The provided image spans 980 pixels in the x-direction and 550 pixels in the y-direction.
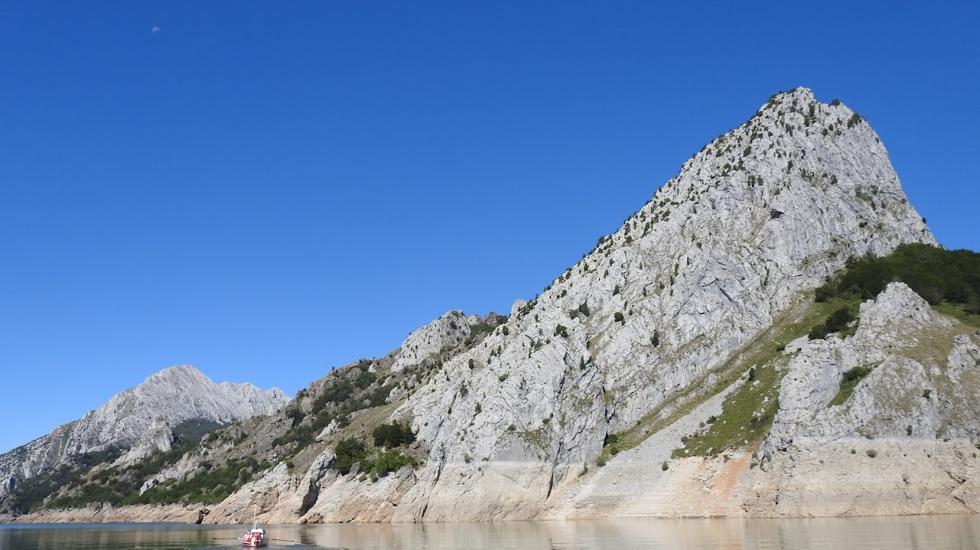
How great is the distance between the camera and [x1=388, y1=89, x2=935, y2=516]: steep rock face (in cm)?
9900

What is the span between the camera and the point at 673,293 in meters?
112

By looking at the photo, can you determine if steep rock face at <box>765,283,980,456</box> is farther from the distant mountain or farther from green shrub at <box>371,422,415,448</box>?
green shrub at <box>371,422,415,448</box>

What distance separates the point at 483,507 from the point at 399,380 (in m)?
87.9

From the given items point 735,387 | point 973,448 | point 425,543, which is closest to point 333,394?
point 735,387

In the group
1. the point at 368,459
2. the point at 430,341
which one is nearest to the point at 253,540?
the point at 368,459

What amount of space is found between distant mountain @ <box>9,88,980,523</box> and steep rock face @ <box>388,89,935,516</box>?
34 cm

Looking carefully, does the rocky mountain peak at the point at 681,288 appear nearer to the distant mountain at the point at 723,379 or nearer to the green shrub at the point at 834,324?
the distant mountain at the point at 723,379

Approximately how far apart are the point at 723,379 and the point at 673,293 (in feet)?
57.8

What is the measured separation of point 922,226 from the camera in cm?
11869

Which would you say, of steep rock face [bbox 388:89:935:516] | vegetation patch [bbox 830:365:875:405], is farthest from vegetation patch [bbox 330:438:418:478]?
vegetation patch [bbox 830:365:875:405]

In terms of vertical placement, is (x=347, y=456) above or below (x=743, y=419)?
below

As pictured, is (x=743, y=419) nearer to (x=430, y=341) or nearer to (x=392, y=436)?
(x=392, y=436)

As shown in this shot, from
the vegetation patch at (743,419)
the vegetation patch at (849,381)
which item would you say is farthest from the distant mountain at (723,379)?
the vegetation patch at (743,419)

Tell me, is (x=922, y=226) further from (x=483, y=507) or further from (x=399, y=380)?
(x=399, y=380)
